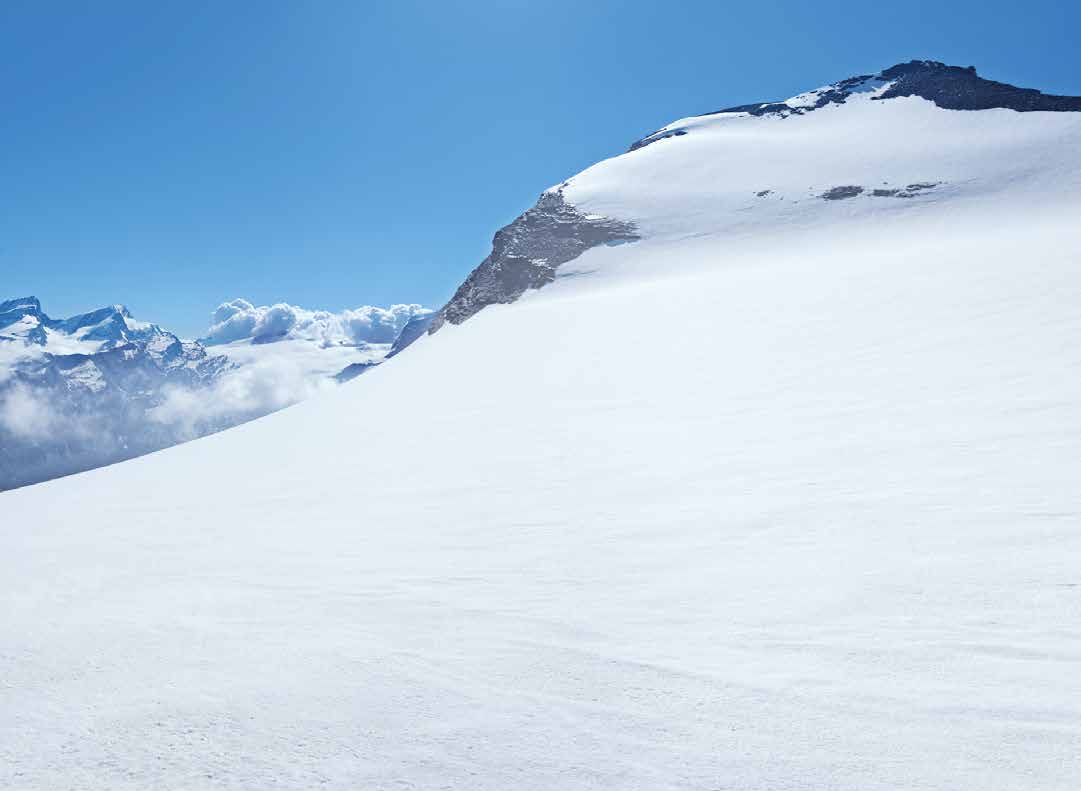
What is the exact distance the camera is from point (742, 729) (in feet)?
11.5

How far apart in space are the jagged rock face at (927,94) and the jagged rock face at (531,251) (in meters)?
34.7

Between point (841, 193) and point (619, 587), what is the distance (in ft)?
187

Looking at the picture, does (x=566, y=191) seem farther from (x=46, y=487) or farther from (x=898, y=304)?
(x=46, y=487)

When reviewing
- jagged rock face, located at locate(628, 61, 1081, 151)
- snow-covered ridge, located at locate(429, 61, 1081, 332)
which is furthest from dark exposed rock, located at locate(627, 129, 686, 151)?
snow-covered ridge, located at locate(429, 61, 1081, 332)

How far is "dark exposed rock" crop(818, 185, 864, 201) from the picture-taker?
5094cm

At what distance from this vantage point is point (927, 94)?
78.3 metres

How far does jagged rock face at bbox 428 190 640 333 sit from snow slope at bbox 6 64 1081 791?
3246 cm

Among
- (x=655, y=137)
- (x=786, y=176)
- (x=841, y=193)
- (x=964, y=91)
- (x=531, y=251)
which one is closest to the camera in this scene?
(x=841, y=193)

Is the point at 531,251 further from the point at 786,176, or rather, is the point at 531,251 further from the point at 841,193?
the point at 841,193

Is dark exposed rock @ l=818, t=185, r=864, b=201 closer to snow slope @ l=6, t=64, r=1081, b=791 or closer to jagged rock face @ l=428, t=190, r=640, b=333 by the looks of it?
jagged rock face @ l=428, t=190, r=640, b=333

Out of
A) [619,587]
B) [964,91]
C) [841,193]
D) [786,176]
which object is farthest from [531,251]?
[964,91]

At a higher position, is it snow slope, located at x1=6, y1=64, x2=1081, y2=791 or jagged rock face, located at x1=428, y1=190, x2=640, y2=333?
jagged rock face, located at x1=428, y1=190, x2=640, y2=333

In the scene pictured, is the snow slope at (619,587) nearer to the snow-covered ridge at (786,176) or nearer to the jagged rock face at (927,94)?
the snow-covered ridge at (786,176)

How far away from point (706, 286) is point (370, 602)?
2781 centimetres
